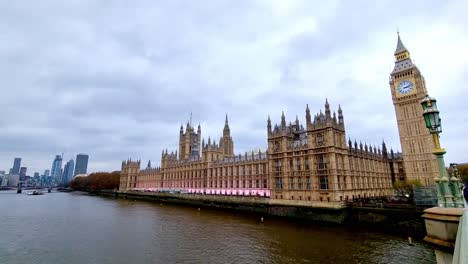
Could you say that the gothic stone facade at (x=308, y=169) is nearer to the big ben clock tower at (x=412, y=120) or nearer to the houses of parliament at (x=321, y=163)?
the houses of parliament at (x=321, y=163)

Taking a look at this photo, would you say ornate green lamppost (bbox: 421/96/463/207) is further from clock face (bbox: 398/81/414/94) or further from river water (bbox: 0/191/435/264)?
clock face (bbox: 398/81/414/94)

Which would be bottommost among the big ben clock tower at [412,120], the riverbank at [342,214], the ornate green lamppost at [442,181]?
the riverbank at [342,214]

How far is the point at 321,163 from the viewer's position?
53.4 m

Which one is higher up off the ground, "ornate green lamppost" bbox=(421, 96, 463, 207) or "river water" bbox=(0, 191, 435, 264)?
"ornate green lamppost" bbox=(421, 96, 463, 207)

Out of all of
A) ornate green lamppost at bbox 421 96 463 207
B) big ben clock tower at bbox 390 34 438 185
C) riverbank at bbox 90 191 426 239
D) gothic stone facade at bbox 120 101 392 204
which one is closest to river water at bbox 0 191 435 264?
riverbank at bbox 90 191 426 239

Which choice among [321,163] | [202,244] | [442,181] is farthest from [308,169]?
[442,181]

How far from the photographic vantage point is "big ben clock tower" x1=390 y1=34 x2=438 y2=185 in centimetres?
7188

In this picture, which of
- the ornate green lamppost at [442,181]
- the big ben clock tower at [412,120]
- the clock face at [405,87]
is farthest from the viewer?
the clock face at [405,87]

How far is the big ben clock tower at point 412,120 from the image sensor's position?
71875mm

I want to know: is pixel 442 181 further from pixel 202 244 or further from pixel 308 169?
pixel 308 169

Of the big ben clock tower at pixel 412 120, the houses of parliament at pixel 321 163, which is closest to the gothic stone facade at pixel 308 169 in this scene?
the houses of parliament at pixel 321 163

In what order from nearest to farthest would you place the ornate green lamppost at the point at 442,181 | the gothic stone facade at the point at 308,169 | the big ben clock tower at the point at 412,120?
→ the ornate green lamppost at the point at 442,181 → the gothic stone facade at the point at 308,169 → the big ben clock tower at the point at 412,120

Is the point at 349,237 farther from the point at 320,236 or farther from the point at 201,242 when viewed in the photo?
the point at 201,242

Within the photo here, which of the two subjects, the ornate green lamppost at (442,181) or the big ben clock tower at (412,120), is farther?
the big ben clock tower at (412,120)
